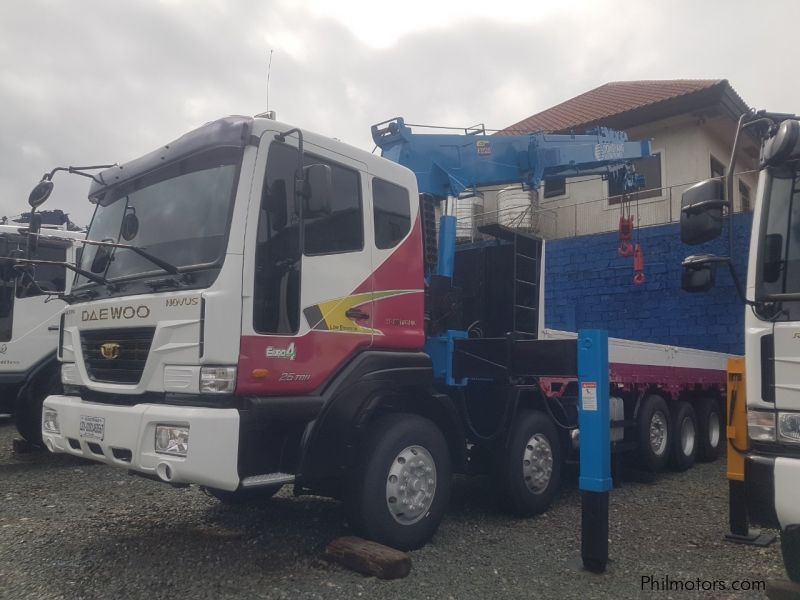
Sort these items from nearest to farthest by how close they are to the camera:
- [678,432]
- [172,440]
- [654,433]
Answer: [172,440], [654,433], [678,432]

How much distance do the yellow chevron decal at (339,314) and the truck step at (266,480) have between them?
0.90 m

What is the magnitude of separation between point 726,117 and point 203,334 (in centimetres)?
1470

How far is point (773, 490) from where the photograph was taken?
10.7 ft

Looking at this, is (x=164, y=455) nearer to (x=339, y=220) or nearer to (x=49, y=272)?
(x=339, y=220)

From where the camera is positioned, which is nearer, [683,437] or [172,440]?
[172,440]

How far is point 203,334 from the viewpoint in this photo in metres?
3.78

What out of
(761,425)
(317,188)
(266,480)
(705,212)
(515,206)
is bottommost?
(266,480)

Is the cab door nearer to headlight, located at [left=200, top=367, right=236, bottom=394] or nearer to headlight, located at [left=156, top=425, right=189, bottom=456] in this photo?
headlight, located at [left=200, top=367, right=236, bottom=394]

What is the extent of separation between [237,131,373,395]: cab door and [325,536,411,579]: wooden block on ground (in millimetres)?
1004

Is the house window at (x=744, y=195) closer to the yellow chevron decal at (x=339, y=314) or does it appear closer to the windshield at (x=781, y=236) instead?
the windshield at (x=781, y=236)

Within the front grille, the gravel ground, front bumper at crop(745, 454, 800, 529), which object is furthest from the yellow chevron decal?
front bumper at crop(745, 454, 800, 529)

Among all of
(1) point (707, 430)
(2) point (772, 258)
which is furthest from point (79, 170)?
(1) point (707, 430)

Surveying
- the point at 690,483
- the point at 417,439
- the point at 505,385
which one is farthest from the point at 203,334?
the point at 690,483
